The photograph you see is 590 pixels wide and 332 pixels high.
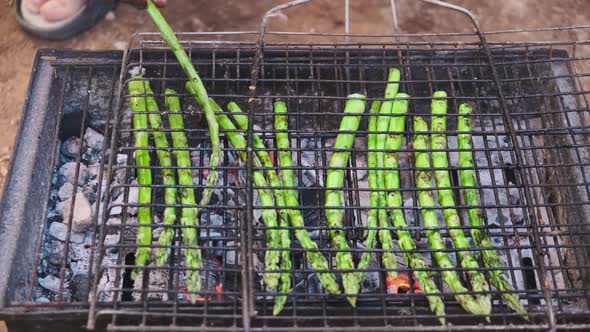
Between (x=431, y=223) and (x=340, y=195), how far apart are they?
663mm

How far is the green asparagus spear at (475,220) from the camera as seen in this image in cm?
346

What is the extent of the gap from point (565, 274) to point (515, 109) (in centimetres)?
160

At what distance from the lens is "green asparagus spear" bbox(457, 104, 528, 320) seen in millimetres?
3457

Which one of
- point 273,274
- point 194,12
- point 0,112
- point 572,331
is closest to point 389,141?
point 273,274

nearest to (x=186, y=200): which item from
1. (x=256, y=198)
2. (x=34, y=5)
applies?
(x=256, y=198)

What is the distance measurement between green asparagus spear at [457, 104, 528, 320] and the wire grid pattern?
78mm

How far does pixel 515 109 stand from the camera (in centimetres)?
505

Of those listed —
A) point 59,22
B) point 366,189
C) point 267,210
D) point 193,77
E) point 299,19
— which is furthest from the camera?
point 299,19

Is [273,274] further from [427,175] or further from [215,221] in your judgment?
[427,175]

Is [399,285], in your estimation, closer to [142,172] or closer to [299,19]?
[142,172]

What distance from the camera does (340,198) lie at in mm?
3975

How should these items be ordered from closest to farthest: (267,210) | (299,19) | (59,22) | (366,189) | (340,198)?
(366,189) < (267,210) < (340,198) < (59,22) < (299,19)

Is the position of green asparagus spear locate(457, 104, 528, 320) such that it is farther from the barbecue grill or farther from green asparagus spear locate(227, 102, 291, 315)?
green asparagus spear locate(227, 102, 291, 315)

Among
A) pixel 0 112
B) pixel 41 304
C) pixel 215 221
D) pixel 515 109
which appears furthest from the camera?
pixel 0 112
